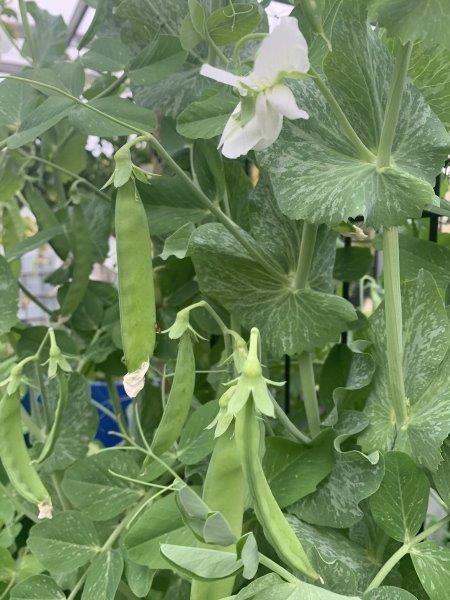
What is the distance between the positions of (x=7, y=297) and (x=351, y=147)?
1.38 feet

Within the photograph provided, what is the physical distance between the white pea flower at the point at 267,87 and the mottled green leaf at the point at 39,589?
447 mm

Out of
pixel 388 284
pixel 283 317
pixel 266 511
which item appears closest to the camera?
pixel 266 511

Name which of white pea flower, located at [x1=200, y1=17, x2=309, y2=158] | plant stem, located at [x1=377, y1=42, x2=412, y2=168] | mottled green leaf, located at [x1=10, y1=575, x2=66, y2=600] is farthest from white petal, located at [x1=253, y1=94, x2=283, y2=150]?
mottled green leaf, located at [x1=10, y1=575, x2=66, y2=600]

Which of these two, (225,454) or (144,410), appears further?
(144,410)

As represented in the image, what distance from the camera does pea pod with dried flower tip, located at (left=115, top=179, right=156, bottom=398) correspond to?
0.44m

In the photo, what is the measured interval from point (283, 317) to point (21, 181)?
452 mm

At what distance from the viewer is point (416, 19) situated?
0.36 meters

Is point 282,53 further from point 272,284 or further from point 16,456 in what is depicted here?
point 16,456

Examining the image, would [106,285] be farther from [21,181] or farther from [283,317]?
[283,317]

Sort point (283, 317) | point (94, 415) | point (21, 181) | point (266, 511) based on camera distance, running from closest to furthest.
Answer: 1. point (266, 511)
2. point (283, 317)
3. point (94, 415)
4. point (21, 181)

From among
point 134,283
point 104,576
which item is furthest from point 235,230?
point 104,576

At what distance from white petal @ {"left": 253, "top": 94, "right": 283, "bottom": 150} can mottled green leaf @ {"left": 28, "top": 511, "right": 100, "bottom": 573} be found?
418mm

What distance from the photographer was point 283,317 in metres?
0.56

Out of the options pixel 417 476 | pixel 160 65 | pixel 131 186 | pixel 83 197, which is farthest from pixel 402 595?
pixel 83 197
